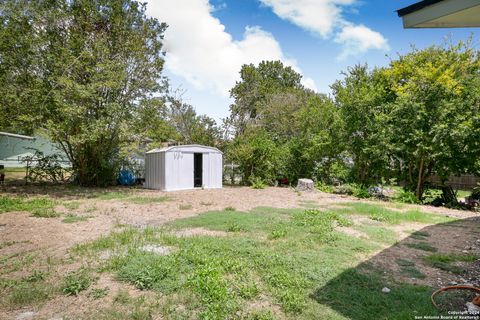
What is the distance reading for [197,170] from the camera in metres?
15.0

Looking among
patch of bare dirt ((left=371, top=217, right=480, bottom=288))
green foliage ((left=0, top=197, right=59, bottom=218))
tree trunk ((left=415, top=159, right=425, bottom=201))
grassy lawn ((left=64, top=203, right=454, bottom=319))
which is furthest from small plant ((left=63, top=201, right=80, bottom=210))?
tree trunk ((left=415, top=159, right=425, bottom=201))

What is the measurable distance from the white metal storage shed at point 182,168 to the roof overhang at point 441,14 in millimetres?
11182

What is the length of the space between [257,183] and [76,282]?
1144 cm

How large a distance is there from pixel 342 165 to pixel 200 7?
355 inches

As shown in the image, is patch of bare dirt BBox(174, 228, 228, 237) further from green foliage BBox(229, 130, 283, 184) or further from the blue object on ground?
the blue object on ground

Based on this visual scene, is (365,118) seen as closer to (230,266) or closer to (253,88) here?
(230,266)

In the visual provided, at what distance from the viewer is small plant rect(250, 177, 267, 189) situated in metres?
14.2

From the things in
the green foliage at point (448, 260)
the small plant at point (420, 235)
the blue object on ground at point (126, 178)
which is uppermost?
the blue object on ground at point (126, 178)

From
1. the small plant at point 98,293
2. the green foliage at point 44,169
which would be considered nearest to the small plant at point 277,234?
the small plant at point 98,293

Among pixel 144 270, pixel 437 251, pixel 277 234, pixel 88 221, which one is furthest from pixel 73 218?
pixel 437 251

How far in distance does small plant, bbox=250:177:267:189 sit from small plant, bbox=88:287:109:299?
37.1 ft

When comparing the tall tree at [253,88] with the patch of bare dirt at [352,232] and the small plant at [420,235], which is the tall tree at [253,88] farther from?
the small plant at [420,235]

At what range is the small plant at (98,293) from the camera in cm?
296

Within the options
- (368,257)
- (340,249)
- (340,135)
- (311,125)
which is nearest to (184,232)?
(340,249)
